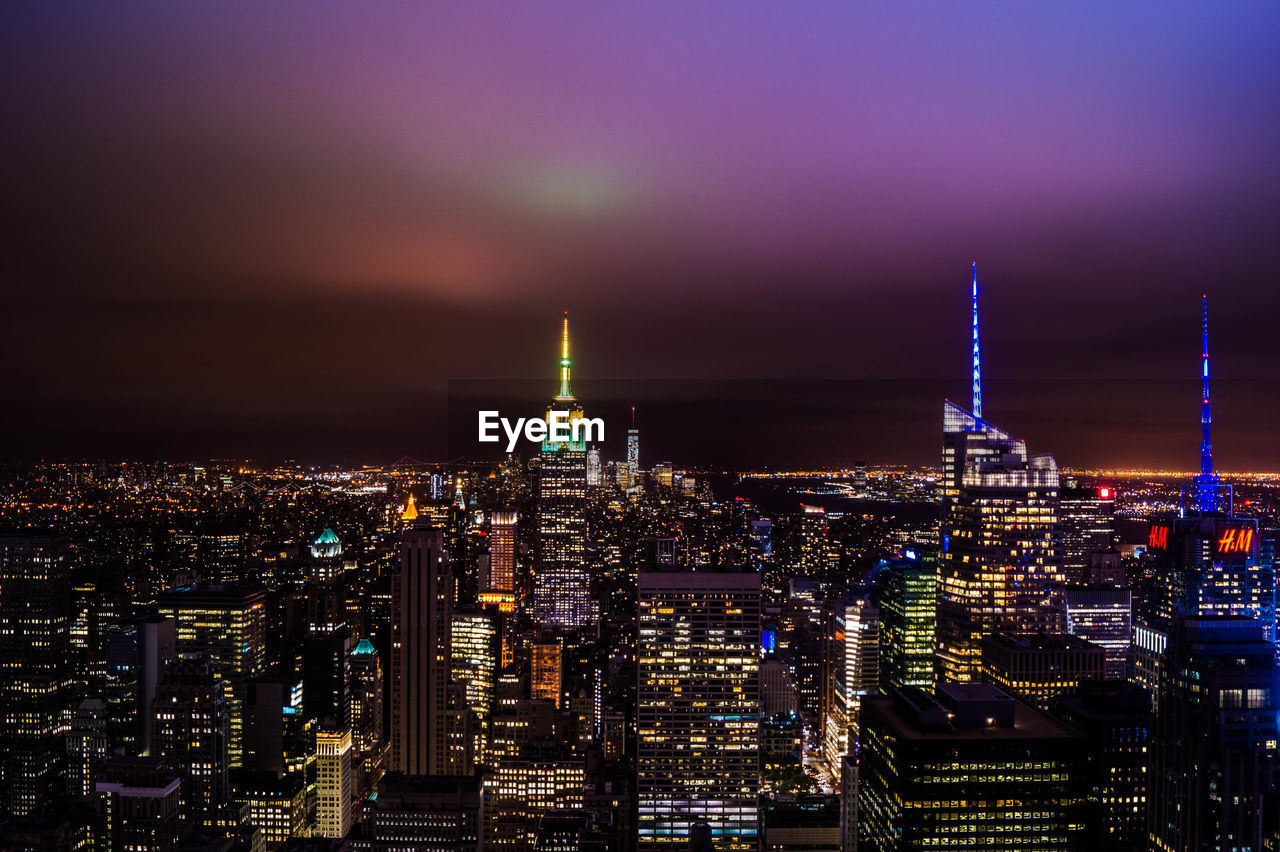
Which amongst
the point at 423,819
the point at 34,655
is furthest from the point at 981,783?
the point at 34,655

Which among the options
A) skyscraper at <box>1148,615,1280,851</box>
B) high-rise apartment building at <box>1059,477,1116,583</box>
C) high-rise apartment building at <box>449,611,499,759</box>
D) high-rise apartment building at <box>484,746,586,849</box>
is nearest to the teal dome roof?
high-rise apartment building at <box>449,611,499,759</box>

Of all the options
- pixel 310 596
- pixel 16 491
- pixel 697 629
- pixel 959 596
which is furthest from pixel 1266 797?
pixel 310 596

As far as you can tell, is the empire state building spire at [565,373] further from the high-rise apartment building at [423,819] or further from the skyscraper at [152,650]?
the skyscraper at [152,650]

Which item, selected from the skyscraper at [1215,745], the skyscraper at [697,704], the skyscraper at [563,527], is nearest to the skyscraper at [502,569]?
the skyscraper at [563,527]

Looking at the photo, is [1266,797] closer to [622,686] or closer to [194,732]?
[622,686]

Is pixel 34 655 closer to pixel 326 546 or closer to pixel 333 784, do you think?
pixel 326 546
